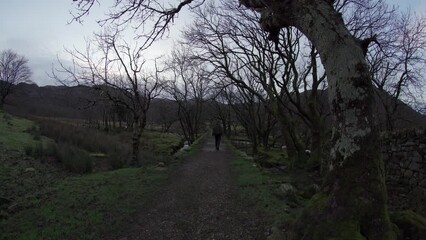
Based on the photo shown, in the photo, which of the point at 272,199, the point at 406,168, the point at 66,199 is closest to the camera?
the point at 272,199

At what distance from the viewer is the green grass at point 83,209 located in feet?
18.7

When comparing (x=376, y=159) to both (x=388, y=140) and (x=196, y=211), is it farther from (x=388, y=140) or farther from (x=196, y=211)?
(x=388, y=140)

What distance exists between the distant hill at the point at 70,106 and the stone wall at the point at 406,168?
39.6 ft

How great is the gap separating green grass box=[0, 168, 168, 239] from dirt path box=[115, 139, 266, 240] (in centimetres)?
41

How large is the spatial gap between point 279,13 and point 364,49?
52.4 inches

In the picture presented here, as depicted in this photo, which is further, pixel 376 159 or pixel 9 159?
pixel 9 159

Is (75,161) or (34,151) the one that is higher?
(34,151)

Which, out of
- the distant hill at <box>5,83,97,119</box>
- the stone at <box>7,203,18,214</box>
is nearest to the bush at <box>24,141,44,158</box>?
the stone at <box>7,203,18,214</box>

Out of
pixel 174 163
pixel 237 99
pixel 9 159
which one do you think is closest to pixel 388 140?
pixel 174 163

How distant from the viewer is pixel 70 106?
5031 centimetres

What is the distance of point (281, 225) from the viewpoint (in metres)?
5.47

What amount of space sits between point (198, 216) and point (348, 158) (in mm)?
3496

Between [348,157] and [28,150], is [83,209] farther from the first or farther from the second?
[28,150]

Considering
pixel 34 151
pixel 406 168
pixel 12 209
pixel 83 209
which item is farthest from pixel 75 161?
pixel 406 168
